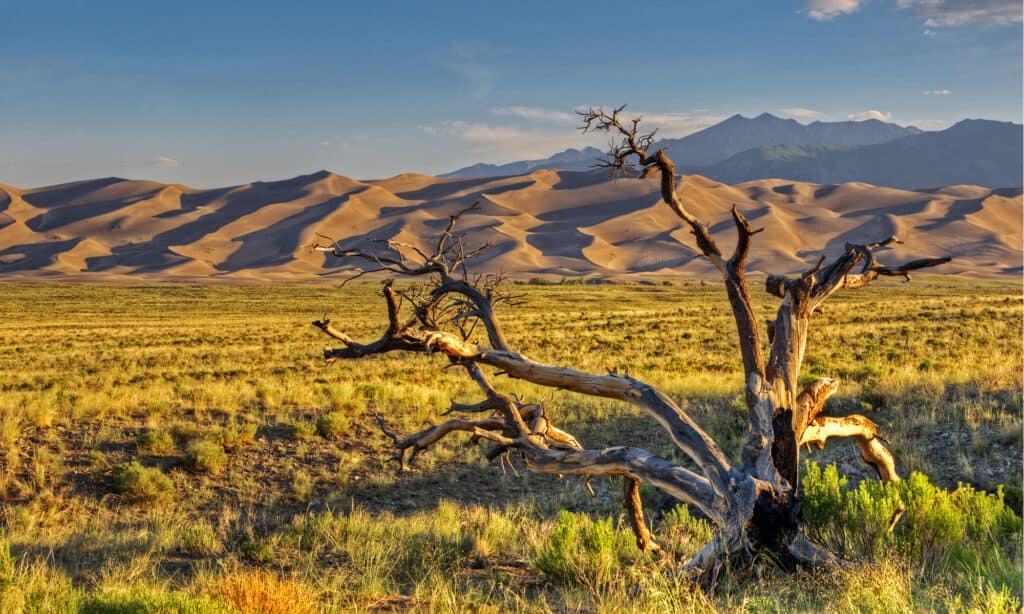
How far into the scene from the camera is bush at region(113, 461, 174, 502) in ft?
33.5

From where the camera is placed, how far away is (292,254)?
126m

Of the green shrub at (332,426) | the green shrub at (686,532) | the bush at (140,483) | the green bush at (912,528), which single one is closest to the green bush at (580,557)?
the green shrub at (686,532)

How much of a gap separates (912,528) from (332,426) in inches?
364

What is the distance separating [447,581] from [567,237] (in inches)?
5156

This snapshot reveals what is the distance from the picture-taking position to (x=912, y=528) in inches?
235

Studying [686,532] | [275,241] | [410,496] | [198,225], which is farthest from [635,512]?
[198,225]

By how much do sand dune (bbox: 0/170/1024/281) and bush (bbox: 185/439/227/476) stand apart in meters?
88.5

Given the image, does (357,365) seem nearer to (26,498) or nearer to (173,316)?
(26,498)

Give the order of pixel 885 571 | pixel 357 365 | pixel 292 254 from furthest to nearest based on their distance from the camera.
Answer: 1. pixel 292 254
2. pixel 357 365
3. pixel 885 571

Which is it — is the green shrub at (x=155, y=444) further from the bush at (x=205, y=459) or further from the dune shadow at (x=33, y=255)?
the dune shadow at (x=33, y=255)

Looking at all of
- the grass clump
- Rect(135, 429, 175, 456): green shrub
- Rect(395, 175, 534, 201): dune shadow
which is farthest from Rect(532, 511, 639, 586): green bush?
Rect(395, 175, 534, 201): dune shadow

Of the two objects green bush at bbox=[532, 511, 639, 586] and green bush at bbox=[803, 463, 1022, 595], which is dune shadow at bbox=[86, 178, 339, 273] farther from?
green bush at bbox=[803, 463, 1022, 595]

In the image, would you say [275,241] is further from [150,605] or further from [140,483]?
[150,605]

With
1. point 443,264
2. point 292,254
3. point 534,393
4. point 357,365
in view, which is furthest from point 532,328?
point 292,254
